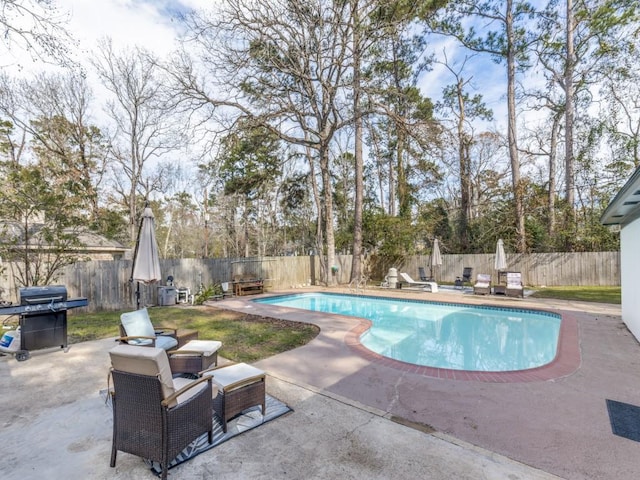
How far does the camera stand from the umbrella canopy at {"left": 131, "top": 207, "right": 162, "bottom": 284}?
554 centimetres

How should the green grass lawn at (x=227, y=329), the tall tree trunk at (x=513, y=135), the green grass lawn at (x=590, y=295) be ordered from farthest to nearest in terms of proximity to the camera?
the tall tree trunk at (x=513, y=135) → the green grass lawn at (x=590, y=295) → the green grass lawn at (x=227, y=329)

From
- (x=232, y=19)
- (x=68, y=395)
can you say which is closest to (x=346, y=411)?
(x=68, y=395)

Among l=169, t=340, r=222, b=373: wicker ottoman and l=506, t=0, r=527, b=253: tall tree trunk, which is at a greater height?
l=506, t=0, r=527, b=253: tall tree trunk

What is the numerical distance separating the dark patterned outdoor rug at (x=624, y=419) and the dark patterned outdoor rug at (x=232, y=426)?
10.4 feet

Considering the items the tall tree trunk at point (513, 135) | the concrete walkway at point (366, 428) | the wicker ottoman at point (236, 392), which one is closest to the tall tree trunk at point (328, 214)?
the tall tree trunk at point (513, 135)

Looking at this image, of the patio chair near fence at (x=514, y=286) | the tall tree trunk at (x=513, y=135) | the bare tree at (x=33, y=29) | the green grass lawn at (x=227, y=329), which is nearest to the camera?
the bare tree at (x=33, y=29)

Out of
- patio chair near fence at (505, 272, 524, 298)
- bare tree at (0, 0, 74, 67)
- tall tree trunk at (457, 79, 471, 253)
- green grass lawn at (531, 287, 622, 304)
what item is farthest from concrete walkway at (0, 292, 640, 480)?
tall tree trunk at (457, 79, 471, 253)

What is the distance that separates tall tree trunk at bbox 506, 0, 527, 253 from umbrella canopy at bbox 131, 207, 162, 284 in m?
16.1

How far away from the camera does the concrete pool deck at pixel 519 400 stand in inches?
104

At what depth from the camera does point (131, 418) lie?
2.43m

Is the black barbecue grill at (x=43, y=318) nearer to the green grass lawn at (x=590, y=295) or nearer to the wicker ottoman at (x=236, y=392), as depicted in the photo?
the wicker ottoman at (x=236, y=392)

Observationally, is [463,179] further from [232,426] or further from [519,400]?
[232,426]

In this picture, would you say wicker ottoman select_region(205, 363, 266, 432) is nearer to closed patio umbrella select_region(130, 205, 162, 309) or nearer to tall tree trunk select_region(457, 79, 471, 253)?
closed patio umbrella select_region(130, 205, 162, 309)

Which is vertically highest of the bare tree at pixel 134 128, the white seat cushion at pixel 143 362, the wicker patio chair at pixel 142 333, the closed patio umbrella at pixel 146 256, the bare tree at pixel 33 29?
the bare tree at pixel 134 128
